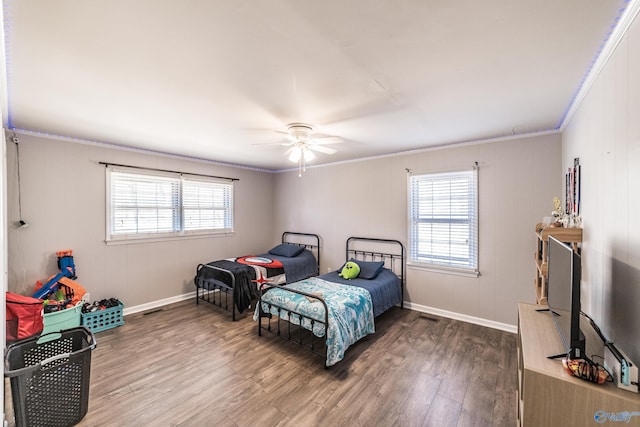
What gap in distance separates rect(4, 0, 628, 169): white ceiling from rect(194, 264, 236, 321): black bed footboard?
7.09ft

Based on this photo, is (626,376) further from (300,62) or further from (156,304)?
(156,304)

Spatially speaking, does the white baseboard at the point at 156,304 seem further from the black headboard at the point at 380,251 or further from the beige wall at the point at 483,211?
the black headboard at the point at 380,251

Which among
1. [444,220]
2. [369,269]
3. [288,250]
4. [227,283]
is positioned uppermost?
[444,220]

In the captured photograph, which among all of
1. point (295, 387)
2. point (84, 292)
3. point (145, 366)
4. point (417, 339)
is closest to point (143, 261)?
point (84, 292)

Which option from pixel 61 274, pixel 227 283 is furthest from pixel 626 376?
pixel 61 274

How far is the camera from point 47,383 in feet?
6.08

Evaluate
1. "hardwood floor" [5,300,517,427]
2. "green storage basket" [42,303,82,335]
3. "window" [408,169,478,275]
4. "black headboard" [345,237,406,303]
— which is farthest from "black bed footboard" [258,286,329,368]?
"green storage basket" [42,303,82,335]

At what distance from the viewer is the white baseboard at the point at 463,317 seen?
3445 mm

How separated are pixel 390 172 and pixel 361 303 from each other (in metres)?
2.26

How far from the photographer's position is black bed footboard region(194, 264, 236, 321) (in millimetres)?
3889

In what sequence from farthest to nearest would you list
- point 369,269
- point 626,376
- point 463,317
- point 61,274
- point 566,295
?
Answer: 1. point 369,269
2. point 463,317
3. point 61,274
4. point 566,295
5. point 626,376

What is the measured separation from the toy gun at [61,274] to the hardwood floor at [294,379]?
858 millimetres

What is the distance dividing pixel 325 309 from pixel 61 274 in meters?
3.33

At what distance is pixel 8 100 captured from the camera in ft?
7.61
